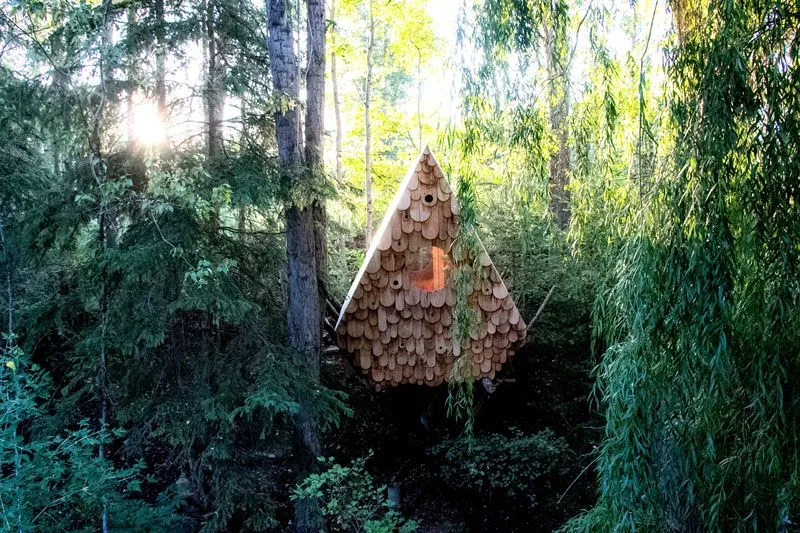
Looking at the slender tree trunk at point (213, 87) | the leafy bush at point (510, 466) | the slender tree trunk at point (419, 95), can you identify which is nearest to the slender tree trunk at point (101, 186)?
the slender tree trunk at point (213, 87)

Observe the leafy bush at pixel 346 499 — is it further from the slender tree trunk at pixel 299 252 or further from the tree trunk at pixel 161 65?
the tree trunk at pixel 161 65

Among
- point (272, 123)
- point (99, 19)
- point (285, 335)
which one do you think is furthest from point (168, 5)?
point (285, 335)

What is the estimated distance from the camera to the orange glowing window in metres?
5.49

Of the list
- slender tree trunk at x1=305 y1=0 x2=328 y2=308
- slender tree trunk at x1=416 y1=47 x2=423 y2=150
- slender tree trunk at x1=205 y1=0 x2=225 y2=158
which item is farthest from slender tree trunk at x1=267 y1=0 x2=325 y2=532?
slender tree trunk at x1=416 y1=47 x2=423 y2=150

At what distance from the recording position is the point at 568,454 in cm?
573

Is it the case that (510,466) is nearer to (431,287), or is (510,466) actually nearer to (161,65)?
(431,287)

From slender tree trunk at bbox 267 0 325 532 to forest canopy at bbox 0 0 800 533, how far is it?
0.07 ft

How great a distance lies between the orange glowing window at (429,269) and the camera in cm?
549

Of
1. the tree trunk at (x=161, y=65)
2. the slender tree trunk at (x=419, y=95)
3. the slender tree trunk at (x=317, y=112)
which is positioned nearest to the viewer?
the tree trunk at (x=161, y=65)

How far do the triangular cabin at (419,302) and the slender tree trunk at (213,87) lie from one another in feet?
6.25

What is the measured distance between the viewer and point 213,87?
5211 mm

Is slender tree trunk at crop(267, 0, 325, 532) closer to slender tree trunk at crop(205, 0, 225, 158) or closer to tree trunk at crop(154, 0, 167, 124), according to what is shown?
slender tree trunk at crop(205, 0, 225, 158)

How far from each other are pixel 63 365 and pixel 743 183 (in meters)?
7.25

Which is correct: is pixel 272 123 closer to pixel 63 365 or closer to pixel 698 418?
pixel 63 365
